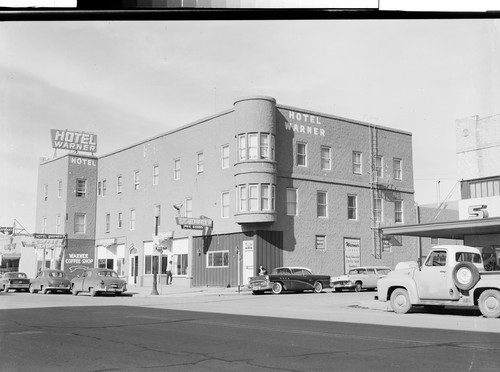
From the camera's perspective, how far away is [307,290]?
91.6 ft

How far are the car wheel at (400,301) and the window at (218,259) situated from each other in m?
17.5

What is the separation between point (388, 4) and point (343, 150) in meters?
12.8

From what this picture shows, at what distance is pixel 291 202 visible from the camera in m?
27.6

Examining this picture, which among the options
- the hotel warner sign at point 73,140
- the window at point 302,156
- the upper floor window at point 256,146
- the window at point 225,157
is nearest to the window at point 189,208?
the window at point 225,157

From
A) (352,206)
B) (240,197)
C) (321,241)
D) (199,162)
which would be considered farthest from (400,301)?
(199,162)

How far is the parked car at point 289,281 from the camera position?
1058 inches

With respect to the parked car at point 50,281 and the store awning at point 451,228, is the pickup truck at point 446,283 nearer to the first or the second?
the store awning at point 451,228

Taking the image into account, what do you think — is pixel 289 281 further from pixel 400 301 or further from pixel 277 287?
pixel 400 301

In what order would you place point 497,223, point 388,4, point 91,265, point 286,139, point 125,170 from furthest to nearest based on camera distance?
point 286,139 → point 497,223 → point 91,265 → point 125,170 → point 388,4

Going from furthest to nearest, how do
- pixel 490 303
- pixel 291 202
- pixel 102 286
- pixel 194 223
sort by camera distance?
pixel 194 223 < pixel 291 202 < pixel 102 286 < pixel 490 303

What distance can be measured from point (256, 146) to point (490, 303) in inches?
724

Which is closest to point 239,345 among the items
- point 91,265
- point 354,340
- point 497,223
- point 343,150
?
point 354,340

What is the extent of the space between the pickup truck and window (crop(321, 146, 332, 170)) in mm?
4567

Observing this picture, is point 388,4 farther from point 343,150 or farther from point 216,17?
point 343,150
